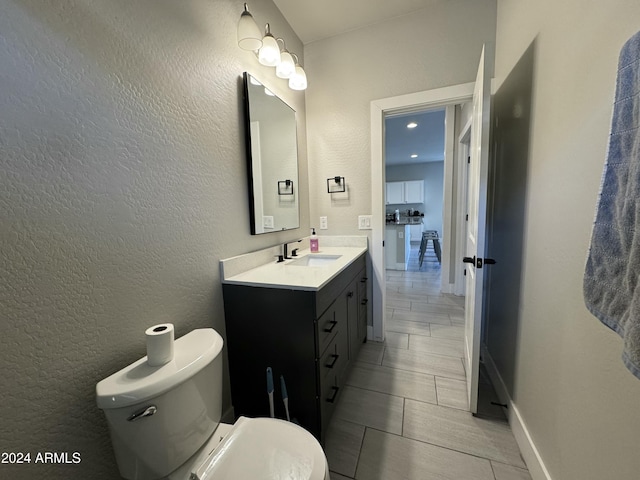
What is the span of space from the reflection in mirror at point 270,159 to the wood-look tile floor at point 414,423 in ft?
4.10

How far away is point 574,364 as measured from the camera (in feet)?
2.85

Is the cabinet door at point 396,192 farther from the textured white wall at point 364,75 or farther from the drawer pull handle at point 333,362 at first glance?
the drawer pull handle at point 333,362

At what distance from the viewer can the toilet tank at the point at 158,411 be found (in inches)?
26.8

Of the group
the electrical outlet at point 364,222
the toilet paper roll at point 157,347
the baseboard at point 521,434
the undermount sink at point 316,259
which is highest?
the electrical outlet at point 364,222

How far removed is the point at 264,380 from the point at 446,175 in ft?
11.1

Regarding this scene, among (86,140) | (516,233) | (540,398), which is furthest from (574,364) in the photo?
(86,140)

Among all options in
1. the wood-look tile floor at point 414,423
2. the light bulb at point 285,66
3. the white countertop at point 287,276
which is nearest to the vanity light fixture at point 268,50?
the light bulb at point 285,66

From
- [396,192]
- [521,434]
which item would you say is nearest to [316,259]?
[521,434]

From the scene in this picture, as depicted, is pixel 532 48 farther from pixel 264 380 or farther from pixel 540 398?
pixel 264 380

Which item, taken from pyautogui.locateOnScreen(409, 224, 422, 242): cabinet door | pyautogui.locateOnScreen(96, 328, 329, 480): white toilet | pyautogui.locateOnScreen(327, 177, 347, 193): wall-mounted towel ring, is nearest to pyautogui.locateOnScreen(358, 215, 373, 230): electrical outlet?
pyautogui.locateOnScreen(327, 177, 347, 193): wall-mounted towel ring

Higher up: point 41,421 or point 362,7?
point 362,7

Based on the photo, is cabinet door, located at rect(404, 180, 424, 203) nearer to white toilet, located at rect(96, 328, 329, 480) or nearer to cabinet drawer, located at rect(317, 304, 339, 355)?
cabinet drawer, located at rect(317, 304, 339, 355)

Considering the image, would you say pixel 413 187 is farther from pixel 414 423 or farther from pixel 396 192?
pixel 414 423

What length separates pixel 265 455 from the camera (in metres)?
0.80
